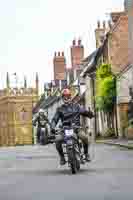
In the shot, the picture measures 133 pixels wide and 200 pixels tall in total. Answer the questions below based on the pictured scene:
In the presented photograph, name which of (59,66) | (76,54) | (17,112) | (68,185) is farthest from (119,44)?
(17,112)

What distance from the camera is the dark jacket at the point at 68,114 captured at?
13.3 meters

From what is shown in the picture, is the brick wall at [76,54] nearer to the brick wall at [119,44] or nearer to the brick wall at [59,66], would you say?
the brick wall at [59,66]

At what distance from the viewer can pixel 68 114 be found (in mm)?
13289

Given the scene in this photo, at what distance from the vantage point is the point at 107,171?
13867 millimetres

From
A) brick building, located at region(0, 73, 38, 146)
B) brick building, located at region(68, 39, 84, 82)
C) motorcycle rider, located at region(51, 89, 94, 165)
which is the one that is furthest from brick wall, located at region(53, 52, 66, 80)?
motorcycle rider, located at region(51, 89, 94, 165)

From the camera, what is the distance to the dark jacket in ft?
43.5

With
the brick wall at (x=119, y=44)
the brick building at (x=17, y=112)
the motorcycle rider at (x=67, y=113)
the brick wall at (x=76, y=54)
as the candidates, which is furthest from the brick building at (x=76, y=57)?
the motorcycle rider at (x=67, y=113)

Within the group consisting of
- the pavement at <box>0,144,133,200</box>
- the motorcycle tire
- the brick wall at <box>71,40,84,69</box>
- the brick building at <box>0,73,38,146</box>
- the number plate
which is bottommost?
the pavement at <box>0,144,133,200</box>

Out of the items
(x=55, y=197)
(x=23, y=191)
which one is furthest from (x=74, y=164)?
(x=55, y=197)

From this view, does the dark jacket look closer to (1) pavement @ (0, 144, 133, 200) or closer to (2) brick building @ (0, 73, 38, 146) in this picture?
(1) pavement @ (0, 144, 133, 200)

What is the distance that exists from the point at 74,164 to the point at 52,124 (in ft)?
3.24

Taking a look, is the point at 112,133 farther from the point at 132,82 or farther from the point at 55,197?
the point at 55,197

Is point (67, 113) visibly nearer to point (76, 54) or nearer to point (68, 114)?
point (68, 114)

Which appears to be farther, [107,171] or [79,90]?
[79,90]
